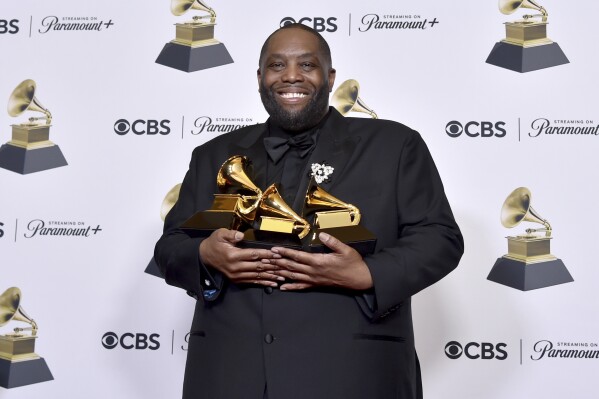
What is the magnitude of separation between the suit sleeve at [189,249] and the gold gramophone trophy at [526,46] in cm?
134

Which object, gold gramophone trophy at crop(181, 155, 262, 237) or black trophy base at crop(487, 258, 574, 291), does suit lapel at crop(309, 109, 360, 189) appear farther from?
black trophy base at crop(487, 258, 574, 291)

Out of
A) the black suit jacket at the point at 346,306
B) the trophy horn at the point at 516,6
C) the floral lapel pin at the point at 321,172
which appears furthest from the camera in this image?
the trophy horn at the point at 516,6

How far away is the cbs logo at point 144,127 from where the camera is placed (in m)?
3.00

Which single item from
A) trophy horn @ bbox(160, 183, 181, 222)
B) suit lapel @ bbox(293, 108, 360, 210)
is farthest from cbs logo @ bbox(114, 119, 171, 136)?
suit lapel @ bbox(293, 108, 360, 210)

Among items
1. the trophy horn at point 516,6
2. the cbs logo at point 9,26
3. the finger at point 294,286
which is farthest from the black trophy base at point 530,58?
the cbs logo at point 9,26

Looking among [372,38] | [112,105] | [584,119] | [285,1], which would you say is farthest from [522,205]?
[112,105]

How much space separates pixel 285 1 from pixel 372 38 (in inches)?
13.9

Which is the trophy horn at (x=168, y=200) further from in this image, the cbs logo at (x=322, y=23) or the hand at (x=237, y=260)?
the hand at (x=237, y=260)

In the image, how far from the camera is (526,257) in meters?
2.81

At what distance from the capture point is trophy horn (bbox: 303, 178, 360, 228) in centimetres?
169

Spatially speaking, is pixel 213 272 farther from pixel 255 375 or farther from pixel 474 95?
pixel 474 95

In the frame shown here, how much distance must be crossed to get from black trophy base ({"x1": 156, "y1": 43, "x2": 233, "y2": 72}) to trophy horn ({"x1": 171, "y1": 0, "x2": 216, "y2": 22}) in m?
0.12

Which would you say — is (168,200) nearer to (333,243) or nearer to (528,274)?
(528,274)

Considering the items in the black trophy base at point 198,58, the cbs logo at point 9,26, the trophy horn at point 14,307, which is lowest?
the trophy horn at point 14,307
